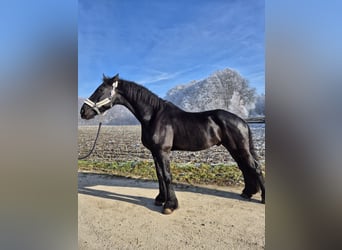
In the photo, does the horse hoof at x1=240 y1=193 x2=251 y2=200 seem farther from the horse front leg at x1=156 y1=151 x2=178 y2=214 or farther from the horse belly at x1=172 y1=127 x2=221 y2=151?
the horse front leg at x1=156 y1=151 x2=178 y2=214

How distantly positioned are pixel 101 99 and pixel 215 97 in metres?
1.59

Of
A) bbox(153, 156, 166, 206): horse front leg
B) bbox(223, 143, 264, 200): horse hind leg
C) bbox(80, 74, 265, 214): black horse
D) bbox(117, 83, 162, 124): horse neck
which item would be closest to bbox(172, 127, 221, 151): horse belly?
bbox(80, 74, 265, 214): black horse

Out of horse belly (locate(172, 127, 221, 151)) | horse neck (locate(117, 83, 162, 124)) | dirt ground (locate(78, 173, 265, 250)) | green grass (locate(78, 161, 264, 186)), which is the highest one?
horse neck (locate(117, 83, 162, 124))

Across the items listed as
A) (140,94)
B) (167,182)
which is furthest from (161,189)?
(140,94)

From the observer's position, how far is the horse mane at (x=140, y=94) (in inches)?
114

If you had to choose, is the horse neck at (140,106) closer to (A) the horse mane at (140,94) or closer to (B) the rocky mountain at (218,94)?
(A) the horse mane at (140,94)

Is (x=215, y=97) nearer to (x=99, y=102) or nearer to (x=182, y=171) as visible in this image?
(x=182, y=171)

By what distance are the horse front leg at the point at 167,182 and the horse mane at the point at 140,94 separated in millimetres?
709

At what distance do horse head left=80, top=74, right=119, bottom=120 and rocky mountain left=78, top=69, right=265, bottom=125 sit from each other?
10 centimetres

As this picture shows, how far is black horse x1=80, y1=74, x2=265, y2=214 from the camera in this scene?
2.76 meters

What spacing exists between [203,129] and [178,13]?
5.06 ft
